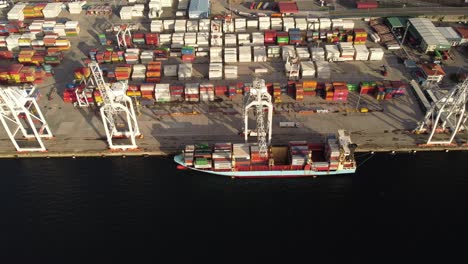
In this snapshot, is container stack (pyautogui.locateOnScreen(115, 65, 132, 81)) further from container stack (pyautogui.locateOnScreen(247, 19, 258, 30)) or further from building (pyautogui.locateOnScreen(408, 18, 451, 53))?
building (pyautogui.locateOnScreen(408, 18, 451, 53))

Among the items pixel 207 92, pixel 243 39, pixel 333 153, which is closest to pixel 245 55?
pixel 243 39

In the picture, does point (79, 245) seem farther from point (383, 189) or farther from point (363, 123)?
point (363, 123)

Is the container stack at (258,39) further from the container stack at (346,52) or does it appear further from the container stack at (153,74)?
the container stack at (153,74)

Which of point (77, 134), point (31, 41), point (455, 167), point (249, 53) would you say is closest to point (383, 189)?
point (455, 167)

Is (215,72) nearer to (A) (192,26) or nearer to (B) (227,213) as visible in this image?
(A) (192,26)

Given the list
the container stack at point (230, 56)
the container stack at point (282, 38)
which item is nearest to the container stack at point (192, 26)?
the container stack at point (230, 56)

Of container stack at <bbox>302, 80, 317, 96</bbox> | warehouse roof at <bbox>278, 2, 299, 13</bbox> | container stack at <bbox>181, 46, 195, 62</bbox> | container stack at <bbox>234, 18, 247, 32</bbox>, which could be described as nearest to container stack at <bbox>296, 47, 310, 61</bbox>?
container stack at <bbox>302, 80, 317, 96</bbox>

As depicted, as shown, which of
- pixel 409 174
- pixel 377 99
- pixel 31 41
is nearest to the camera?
pixel 409 174
